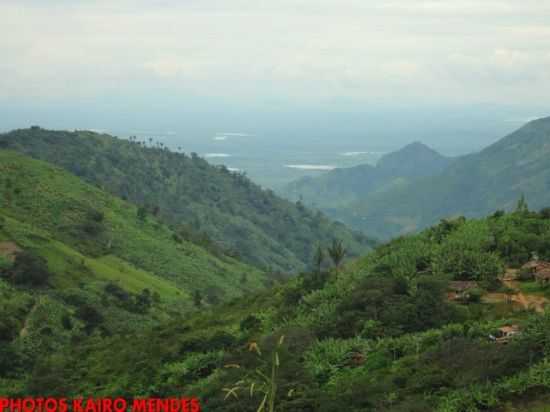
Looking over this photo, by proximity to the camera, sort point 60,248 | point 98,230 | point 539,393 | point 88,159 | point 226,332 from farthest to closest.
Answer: point 88,159 → point 98,230 → point 60,248 → point 226,332 → point 539,393

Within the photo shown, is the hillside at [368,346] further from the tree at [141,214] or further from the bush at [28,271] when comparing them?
the tree at [141,214]

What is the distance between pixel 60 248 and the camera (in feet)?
224

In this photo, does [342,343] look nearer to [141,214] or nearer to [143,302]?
[143,302]

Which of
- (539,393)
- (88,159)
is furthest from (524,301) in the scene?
(88,159)

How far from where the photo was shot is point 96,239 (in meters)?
81.8

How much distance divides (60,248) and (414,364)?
5144cm

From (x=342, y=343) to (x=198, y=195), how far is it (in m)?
137

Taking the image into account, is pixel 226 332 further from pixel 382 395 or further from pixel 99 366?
pixel 382 395

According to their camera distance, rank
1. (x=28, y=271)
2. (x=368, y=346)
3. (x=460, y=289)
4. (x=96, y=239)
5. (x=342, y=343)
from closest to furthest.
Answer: (x=368, y=346) < (x=342, y=343) < (x=460, y=289) < (x=28, y=271) < (x=96, y=239)

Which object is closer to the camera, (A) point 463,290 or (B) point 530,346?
(B) point 530,346

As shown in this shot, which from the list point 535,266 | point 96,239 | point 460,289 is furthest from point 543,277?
point 96,239

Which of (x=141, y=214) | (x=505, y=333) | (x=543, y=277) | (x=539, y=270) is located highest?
(x=141, y=214)

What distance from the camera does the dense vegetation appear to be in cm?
2144

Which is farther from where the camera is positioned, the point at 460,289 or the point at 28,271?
the point at 28,271
